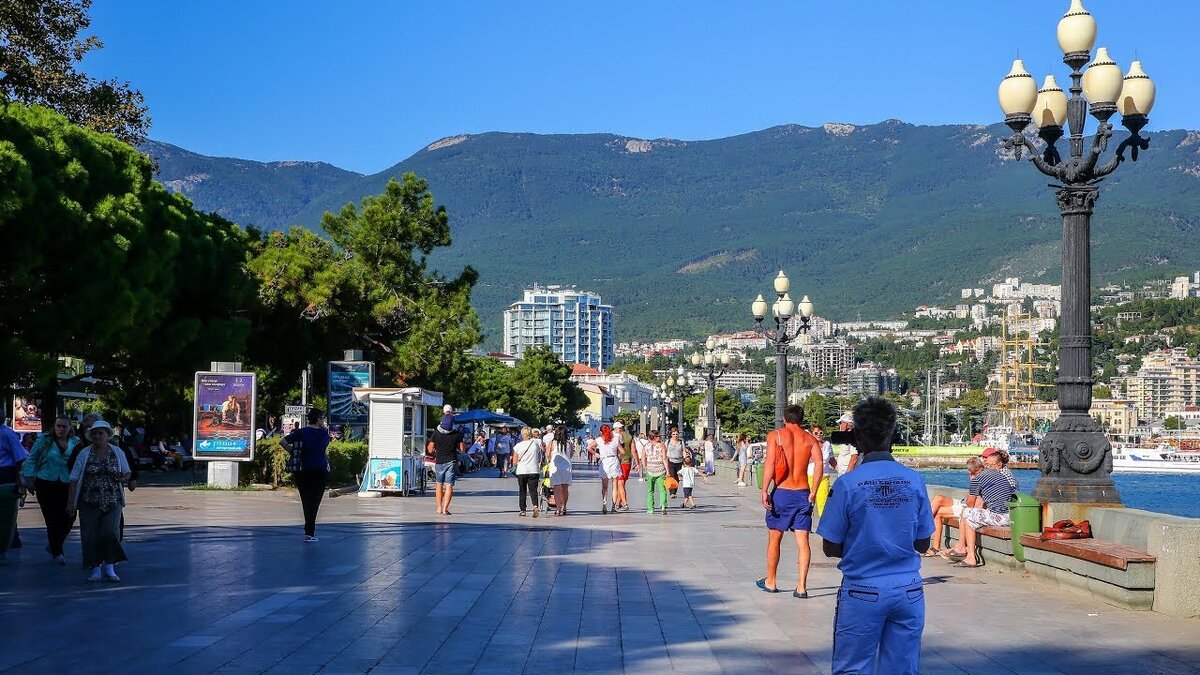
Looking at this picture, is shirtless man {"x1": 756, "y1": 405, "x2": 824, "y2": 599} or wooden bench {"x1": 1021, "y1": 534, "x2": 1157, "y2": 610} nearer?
wooden bench {"x1": 1021, "y1": 534, "x2": 1157, "y2": 610}

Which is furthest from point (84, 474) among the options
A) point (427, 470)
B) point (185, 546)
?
point (427, 470)

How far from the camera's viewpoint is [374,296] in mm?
36750

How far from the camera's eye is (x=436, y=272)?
3903cm

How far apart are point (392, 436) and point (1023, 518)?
50.3ft

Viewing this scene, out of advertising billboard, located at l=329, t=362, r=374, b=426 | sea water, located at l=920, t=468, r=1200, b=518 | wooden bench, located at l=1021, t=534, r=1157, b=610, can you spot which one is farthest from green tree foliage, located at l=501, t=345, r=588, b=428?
wooden bench, located at l=1021, t=534, r=1157, b=610

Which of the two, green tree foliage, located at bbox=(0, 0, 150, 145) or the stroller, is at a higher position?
green tree foliage, located at bbox=(0, 0, 150, 145)

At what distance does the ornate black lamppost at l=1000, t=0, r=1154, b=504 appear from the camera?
12719 millimetres

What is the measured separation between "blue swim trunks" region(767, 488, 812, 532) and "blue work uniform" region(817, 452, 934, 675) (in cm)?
549

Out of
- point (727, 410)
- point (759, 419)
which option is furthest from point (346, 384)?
point (727, 410)

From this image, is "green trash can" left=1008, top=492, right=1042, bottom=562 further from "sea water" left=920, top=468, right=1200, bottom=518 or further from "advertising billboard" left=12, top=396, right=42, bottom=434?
"advertising billboard" left=12, top=396, right=42, bottom=434

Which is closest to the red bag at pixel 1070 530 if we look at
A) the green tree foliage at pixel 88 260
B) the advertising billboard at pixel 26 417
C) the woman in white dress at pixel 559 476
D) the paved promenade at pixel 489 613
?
the paved promenade at pixel 489 613

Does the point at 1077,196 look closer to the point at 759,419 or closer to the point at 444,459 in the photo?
the point at 444,459

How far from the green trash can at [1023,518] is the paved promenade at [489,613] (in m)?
0.34

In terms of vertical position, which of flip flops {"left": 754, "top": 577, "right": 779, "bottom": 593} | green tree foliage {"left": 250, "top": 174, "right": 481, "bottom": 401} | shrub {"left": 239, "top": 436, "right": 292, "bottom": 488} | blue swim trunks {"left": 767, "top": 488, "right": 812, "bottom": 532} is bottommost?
flip flops {"left": 754, "top": 577, "right": 779, "bottom": 593}
